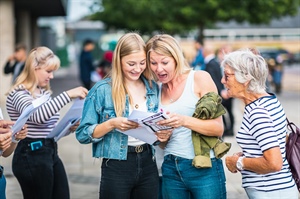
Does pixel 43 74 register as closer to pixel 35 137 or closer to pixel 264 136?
pixel 35 137

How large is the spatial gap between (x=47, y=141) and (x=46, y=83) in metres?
0.48

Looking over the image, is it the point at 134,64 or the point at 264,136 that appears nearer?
the point at 264,136

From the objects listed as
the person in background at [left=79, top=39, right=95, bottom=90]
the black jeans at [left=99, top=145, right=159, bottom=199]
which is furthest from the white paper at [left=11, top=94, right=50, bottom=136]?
the person in background at [left=79, top=39, right=95, bottom=90]

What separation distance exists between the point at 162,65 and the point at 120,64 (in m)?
0.28

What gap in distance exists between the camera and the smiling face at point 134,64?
4.20 metres

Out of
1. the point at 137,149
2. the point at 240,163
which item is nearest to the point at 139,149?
the point at 137,149

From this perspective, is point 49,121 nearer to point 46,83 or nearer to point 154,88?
point 46,83

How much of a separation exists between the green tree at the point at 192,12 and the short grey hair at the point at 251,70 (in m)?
26.4

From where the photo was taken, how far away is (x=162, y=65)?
13.8 ft

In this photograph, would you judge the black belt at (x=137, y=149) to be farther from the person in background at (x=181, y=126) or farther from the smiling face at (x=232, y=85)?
the smiling face at (x=232, y=85)

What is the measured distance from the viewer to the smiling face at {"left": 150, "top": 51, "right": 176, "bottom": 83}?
419cm

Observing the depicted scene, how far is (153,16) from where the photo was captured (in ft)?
113

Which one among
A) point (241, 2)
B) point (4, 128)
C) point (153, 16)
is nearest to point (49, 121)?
point (4, 128)

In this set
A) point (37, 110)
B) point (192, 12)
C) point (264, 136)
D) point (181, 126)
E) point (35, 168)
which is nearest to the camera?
point (264, 136)
